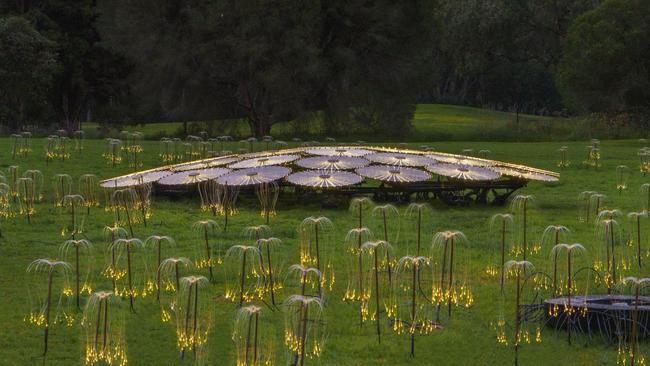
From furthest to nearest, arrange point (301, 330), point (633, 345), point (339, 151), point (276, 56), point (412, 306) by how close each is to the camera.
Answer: point (276, 56)
point (339, 151)
point (412, 306)
point (301, 330)
point (633, 345)

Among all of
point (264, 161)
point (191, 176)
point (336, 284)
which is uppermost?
point (264, 161)

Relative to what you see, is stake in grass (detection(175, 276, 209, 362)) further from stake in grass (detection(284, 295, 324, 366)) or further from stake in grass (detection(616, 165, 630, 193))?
stake in grass (detection(616, 165, 630, 193))

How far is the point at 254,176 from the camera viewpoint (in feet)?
79.5

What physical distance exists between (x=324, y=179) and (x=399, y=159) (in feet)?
9.64

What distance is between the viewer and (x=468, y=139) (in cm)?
4875

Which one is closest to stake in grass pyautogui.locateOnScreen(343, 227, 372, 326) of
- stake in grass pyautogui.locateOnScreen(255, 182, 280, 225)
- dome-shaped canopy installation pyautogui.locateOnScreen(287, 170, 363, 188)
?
stake in grass pyautogui.locateOnScreen(255, 182, 280, 225)

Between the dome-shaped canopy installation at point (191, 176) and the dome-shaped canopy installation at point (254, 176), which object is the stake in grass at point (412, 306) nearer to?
the dome-shaped canopy installation at point (254, 176)

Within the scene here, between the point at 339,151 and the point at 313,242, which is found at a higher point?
the point at 339,151

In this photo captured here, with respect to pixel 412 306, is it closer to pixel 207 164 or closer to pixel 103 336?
pixel 103 336

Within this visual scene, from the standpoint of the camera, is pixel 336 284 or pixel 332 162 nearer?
pixel 336 284

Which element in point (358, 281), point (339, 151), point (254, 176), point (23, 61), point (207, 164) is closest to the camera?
point (358, 281)

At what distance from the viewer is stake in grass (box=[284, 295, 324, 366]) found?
11320 millimetres

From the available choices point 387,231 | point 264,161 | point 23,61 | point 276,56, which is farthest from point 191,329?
point 23,61

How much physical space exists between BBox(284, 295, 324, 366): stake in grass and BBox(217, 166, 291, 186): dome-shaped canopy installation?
32.9 feet
